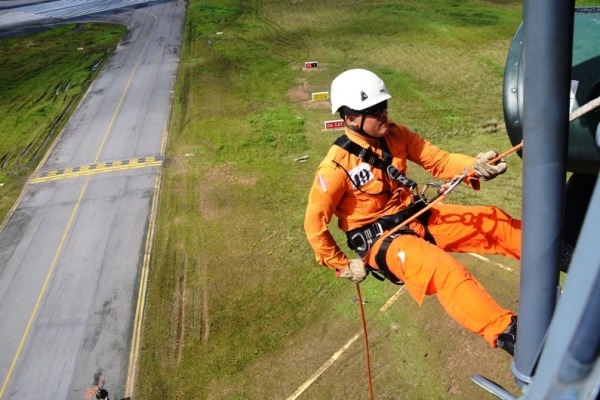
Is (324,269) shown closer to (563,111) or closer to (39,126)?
(563,111)

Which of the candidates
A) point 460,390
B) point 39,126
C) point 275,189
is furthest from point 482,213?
point 39,126

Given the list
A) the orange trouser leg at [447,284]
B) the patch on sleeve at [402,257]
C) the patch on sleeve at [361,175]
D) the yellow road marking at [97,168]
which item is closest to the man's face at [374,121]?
the patch on sleeve at [361,175]

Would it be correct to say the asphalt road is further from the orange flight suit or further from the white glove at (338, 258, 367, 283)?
the orange flight suit

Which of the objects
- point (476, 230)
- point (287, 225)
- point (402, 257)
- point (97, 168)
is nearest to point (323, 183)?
point (402, 257)

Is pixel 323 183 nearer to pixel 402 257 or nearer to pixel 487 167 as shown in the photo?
pixel 402 257

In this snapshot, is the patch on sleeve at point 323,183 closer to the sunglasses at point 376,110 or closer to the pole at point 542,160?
the sunglasses at point 376,110

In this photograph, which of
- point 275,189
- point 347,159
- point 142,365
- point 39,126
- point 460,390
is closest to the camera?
point 347,159
